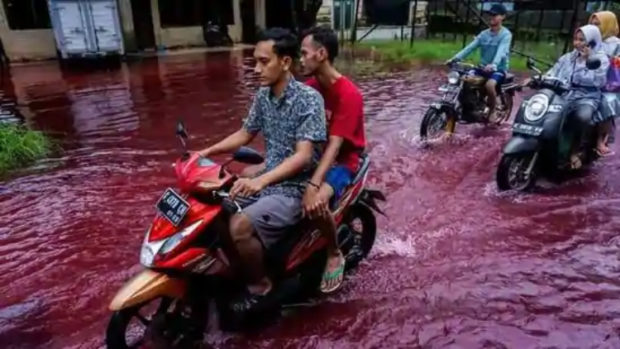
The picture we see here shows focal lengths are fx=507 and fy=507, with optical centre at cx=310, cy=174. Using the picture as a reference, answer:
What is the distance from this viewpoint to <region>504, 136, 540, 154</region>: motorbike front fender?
521 cm

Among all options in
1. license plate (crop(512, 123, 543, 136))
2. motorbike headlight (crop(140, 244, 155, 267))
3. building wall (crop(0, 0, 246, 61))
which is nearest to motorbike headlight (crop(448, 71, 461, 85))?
license plate (crop(512, 123, 543, 136))

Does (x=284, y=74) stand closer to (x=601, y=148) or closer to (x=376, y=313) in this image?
(x=376, y=313)

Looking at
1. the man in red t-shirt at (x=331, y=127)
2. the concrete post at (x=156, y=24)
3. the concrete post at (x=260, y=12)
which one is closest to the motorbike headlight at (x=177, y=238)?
the man in red t-shirt at (x=331, y=127)

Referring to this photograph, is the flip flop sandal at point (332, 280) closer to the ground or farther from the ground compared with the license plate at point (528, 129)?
closer to the ground

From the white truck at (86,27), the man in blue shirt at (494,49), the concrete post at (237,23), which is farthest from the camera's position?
the concrete post at (237,23)

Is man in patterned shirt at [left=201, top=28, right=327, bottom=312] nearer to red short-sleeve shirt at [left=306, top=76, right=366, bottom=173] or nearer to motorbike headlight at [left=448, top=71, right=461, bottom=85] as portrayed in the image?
red short-sleeve shirt at [left=306, top=76, right=366, bottom=173]

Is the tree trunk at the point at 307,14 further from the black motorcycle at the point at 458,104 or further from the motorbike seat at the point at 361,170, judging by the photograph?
the motorbike seat at the point at 361,170

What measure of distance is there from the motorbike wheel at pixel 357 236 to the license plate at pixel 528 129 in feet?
7.67

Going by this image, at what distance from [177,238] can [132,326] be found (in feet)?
3.09

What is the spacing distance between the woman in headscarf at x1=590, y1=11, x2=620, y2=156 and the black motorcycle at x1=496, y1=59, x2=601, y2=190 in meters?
0.50

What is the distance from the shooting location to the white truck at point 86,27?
14539 mm

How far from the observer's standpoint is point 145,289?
2.48 m

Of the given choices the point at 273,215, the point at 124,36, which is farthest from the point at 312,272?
the point at 124,36

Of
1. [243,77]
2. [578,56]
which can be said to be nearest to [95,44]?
[243,77]
